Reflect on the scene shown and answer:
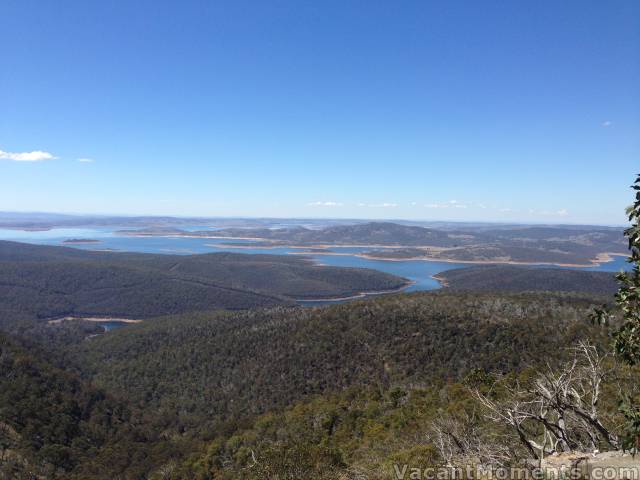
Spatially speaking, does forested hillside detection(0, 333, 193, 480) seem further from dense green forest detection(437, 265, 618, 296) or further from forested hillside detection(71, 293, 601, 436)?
dense green forest detection(437, 265, 618, 296)

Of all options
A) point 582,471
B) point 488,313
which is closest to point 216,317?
point 488,313

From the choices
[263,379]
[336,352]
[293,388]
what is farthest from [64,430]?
[336,352]

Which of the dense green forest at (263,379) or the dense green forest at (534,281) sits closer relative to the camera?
the dense green forest at (263,379)

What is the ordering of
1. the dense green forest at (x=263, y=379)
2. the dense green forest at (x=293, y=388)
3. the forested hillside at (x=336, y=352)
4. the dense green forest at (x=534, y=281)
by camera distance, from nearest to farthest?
the dense green forest at (x=293, y=388)
the dense green forest at (x=263, y=379)
the forested hillside at (x=336, y=352)
the dense green forest at (x=534, y=281)

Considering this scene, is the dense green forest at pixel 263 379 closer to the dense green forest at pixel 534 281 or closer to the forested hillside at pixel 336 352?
the forested hillside at pixel 336 352

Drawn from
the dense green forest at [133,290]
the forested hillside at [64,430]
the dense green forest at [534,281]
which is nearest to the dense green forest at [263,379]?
the forested hillside at [64,430]

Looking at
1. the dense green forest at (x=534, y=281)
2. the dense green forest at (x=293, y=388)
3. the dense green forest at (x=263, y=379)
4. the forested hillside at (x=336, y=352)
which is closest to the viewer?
the dense green forest at (x=293, y=388)

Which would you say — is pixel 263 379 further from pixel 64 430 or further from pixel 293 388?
pixel 64 430

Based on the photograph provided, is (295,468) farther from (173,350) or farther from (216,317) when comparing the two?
(216,317)

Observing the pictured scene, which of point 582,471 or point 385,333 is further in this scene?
point 385,333

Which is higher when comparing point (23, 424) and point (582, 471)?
point (582, 471)

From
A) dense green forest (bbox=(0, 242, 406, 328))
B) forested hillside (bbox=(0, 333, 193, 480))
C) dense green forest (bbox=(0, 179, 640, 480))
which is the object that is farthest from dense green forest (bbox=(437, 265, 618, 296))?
forested hillside (bbox=(0, 333, 193, 480))
